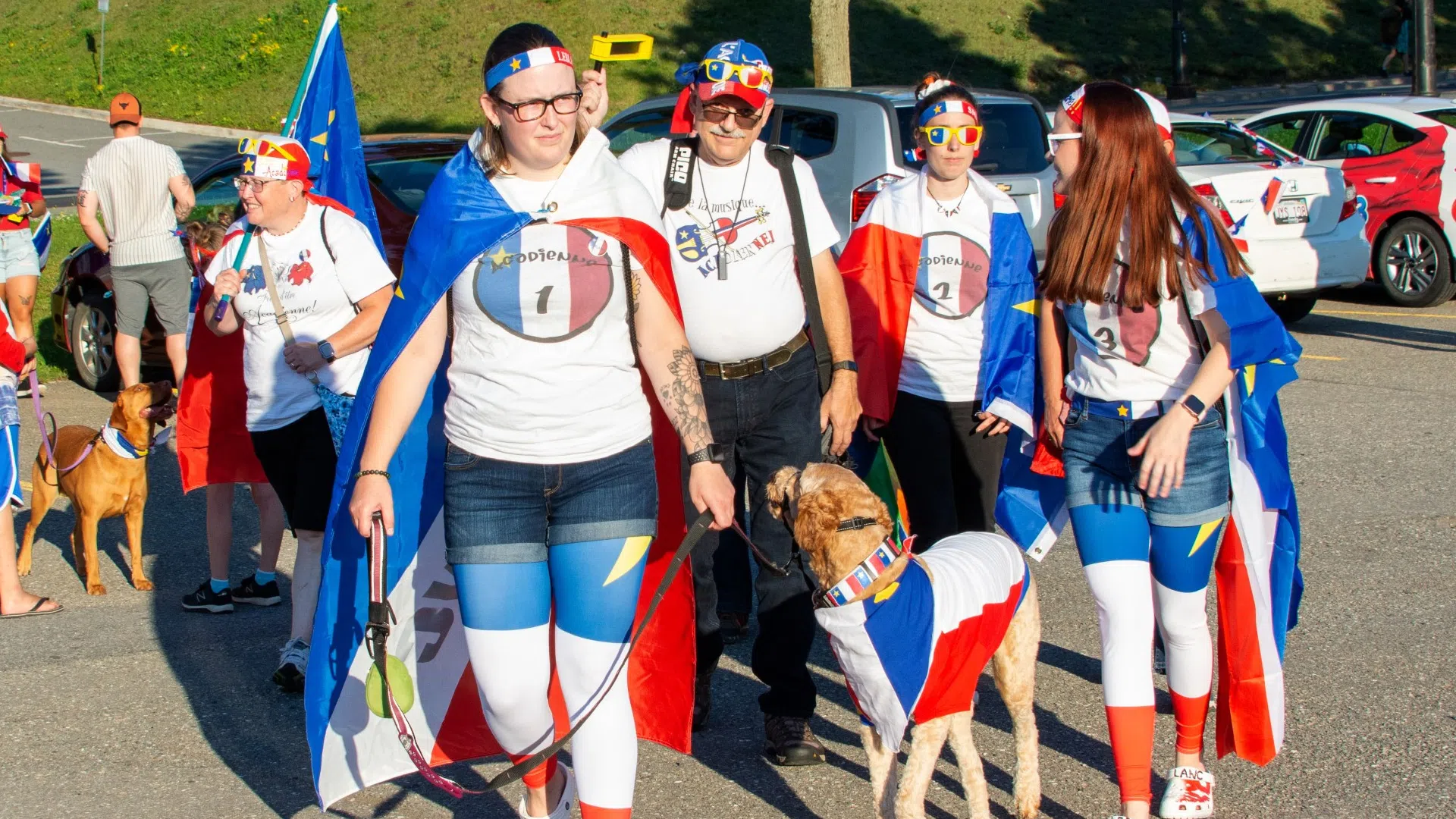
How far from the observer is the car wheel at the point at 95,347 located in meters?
10.2

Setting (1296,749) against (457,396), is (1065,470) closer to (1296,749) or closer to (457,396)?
(1296,749)

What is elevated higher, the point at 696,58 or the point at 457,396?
the point at 696,58

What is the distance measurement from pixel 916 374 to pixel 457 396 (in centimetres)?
188

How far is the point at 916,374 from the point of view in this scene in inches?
179

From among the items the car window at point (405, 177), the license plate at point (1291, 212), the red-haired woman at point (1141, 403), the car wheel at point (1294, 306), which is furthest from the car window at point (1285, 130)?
the red-haired woman at point (1141, 403)

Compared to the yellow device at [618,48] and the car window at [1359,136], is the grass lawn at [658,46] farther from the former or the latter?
the yellow device at [618,48]

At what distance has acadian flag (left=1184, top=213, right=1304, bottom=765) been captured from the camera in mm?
3725

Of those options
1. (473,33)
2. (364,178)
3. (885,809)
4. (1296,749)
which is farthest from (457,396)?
(473,33)

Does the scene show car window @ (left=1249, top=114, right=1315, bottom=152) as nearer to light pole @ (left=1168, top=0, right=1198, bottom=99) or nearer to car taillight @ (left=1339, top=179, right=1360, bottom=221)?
car taillight @ (left=1339, top=179, right=1360, bottom=221)

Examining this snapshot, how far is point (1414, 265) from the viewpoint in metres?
12.0

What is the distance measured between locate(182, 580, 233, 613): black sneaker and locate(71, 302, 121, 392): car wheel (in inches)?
200

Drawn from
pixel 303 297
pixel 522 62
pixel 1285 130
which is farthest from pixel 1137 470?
pixel 1285 130

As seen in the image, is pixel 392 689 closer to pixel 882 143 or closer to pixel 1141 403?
pixel 1141 403

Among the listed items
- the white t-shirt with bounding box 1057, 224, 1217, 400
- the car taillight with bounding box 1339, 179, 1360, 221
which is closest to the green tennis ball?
the white t-shirt with bounding box 1057, 224, 1217, 400
